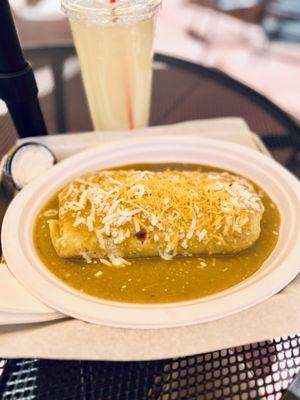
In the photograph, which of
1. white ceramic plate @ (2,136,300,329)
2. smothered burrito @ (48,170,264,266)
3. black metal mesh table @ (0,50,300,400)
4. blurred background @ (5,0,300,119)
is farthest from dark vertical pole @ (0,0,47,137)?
blurred background @ (5,0,300,119)

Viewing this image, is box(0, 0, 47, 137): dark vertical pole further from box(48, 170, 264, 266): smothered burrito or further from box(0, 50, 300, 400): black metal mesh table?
box(0, 50, 300, 400): black metal mesh table

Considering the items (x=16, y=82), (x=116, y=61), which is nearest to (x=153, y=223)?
(x=16, y=82)

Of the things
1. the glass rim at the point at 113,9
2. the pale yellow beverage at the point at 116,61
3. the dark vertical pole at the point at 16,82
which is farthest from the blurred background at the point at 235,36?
the dark vertical pole at the point at 16,82

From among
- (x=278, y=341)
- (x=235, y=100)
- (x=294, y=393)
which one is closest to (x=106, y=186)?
(x=278, y=341)

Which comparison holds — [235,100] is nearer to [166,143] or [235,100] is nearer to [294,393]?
[166,143]

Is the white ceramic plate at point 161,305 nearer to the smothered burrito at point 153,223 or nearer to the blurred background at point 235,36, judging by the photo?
the smothered burrito at point 153,223
